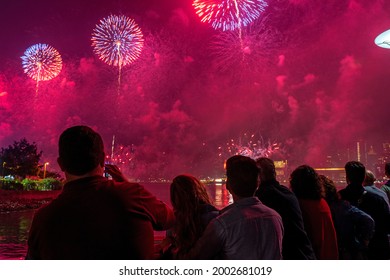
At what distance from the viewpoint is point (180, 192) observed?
2873mm

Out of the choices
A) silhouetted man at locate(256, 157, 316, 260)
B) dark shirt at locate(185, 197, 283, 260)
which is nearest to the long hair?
dark shirt at locate(185, 197, 283, 260)

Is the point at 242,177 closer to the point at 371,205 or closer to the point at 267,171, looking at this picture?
the point at 267,171

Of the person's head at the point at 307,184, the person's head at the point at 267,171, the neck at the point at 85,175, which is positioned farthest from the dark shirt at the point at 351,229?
the neck at the point at 85,175

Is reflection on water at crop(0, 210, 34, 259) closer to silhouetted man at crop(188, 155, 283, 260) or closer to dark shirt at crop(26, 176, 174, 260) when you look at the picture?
dark shirt at crop(26, 176, 174, 260)

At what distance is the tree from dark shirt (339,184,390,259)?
1843 inches

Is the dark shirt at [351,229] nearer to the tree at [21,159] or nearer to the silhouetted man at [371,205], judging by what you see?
the silhouetted man at [371,205]

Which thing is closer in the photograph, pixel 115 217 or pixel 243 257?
pixel 115 217

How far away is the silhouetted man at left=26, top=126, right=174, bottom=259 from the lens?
6.43ft

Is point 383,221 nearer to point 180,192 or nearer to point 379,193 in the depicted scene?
point 379,193

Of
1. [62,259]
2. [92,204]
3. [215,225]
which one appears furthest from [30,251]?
[215,225]

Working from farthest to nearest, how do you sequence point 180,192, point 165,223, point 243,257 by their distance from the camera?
point 180,192
point 243,257
point 165,223

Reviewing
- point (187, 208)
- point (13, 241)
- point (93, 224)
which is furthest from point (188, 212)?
point (13, 241)
